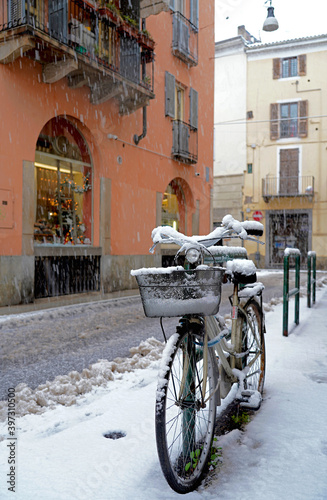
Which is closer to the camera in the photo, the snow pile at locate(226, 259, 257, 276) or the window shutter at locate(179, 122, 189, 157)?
the snow pile at locate(226, 259, 257, 276)

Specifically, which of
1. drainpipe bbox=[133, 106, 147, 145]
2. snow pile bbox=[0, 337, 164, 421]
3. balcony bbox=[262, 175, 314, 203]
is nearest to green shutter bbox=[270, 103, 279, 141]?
balcony bbox=[262, 175, 314, 203]

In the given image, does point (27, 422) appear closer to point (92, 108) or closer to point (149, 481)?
point (149, 481)

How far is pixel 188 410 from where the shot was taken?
224cm

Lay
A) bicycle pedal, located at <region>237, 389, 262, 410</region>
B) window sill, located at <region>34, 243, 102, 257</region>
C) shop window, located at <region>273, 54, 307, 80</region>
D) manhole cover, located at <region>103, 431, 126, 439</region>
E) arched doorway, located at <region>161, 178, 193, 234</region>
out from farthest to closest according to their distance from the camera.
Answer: shop window, located at <region>273, 54, 307, 80</region>
arched doorway, located at <region>161, 178, 193, 234</region>
window sill, located at <region>34, 243, 102, 257</region>
bicycle pedal, located at <region>237, 389, 262, 410</region>
manhole cover, located at <region>103, 431, 126, 439</region>

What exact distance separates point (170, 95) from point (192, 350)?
1303cm

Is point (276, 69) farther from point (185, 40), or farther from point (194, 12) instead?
point (185, 40)

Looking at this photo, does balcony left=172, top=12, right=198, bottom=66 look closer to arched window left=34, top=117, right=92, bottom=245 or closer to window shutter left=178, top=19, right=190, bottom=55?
window shutter left=178, top=19, right=190, bottom=55

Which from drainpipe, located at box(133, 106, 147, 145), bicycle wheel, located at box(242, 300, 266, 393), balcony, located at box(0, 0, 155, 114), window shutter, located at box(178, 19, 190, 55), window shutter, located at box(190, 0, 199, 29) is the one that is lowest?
bicycle wheel, located at box(242, 300, 266, 393)

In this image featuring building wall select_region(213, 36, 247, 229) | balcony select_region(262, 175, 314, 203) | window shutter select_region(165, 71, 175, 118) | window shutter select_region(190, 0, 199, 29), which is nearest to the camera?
window shutter select_region(165, 71, 175, 118)

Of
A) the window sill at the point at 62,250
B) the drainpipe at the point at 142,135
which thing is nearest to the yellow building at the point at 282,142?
the drainpipe at the point at 142,135

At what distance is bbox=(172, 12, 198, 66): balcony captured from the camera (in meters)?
14.1

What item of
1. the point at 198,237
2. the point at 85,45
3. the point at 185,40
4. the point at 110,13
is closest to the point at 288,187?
the point at 185,40

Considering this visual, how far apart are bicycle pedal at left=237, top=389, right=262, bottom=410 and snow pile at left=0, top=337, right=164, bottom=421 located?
1236 millimetres

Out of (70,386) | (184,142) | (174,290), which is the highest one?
(184,142)
